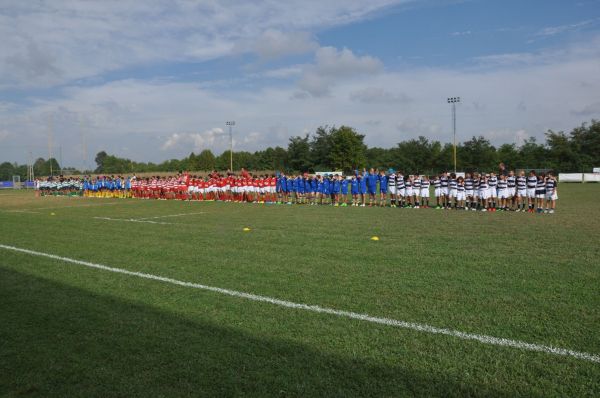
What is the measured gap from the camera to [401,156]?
7125 cm

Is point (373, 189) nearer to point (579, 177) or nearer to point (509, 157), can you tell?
point (579, 177)

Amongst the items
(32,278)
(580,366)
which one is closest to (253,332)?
(580,366)

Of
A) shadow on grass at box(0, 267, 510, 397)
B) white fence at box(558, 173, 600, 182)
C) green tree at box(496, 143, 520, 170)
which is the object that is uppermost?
green tree at box(496, 143, 520, 170)

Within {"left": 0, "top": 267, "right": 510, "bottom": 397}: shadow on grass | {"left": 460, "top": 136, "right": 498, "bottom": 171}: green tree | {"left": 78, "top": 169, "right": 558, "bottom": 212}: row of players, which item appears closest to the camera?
{"left": 0, "top": 267, "right": 510, "bottom": 397}: shadow on grass

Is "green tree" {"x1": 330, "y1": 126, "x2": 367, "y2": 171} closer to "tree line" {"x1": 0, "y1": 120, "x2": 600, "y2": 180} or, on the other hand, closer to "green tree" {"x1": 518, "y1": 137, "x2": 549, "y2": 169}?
"tree line" {"x1": 0, "y1": 120, "x2": 600, "y2": 180}

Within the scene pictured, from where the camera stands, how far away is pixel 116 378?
3734mm

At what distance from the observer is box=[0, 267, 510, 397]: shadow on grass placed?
11.4 ft

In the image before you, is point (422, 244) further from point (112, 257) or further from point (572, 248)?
point (112, 257)

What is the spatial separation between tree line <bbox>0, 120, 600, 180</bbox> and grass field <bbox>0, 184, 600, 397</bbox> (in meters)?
53.3

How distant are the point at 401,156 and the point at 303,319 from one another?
68.7 meters

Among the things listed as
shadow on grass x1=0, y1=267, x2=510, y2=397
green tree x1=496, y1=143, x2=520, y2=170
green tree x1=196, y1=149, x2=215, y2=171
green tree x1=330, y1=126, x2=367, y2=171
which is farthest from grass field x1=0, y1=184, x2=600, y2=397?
green tree x1=196, y1=149, x2=215, y2=171

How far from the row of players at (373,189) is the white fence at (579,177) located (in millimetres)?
36797

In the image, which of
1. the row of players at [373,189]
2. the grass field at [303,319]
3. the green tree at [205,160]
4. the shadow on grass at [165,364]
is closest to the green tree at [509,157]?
the row of players at [373,189]

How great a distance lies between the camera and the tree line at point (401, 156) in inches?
2447
